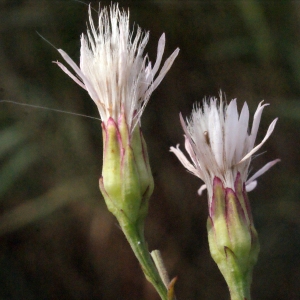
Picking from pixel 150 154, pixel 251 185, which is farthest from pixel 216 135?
pixel 150 154

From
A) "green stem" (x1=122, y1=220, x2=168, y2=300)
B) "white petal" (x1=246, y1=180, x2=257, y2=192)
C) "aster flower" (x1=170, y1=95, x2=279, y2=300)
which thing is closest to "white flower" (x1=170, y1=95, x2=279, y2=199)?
"aster flower" (x1=170, y1=95, x2=279, y2=300)

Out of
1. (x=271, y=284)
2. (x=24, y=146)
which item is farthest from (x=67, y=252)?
(x=271, y=284)

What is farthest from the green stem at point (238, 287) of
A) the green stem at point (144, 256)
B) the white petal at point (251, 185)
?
the white petal at point (251, 185)

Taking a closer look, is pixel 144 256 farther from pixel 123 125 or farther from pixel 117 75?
pixel 117 75

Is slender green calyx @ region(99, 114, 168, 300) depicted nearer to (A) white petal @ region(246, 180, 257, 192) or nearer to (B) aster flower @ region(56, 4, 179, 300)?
(B) aster flower @ region(56, 4, 179, 300)

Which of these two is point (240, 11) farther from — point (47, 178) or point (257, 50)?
point (47, 178)

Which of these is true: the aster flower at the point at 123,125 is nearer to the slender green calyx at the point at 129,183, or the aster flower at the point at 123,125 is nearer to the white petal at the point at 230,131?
the slender green calyx at the point at 129,183
